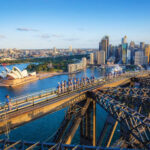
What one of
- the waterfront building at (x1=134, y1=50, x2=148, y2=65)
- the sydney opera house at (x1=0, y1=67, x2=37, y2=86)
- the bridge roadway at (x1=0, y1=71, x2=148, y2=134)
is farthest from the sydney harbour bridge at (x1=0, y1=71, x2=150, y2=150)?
the waterfront building at (x1=134, y1=50, x2=148, y2=65)

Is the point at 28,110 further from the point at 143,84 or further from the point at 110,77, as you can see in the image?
the point at 143,84

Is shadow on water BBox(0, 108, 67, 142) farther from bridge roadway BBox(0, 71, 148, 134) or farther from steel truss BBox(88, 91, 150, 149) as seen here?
steel truss BBox(88, 91, 150, 149)

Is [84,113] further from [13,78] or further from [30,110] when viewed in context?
[13,78]

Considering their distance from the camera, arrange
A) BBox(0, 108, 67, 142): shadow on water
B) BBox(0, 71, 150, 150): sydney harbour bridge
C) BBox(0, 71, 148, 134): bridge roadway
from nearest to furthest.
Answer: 1. BBox(0, 71, 150, 150): sydney harbour bridge
2. BBox(0, 71, 148, 134): bridge roadway
3. BBox(0, 108, 67, 142): shadow on water

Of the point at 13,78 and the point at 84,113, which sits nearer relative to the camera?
the point at 84,113

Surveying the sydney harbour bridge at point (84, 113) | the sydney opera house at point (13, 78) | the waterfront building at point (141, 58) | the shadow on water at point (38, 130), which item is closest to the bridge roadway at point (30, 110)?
the sydney harbour bridge at point (84, 113)

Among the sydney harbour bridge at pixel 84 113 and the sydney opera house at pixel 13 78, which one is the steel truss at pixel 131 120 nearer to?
the sydney harbour bridge at pixel 84 113

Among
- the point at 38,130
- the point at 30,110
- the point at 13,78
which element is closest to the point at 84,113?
the point at 30,110

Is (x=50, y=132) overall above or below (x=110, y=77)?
below

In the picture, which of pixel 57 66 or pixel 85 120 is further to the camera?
pixel 57 66

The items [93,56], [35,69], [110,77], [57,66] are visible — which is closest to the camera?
[110,77]

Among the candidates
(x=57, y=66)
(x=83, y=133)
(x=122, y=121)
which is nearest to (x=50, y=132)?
(x=83, y=133)
